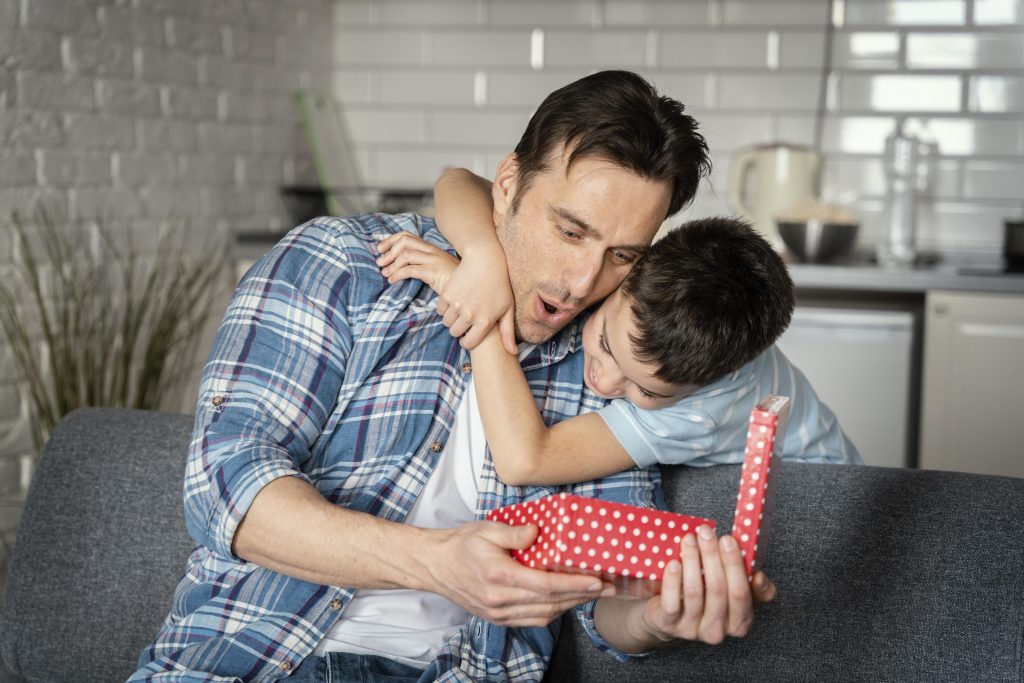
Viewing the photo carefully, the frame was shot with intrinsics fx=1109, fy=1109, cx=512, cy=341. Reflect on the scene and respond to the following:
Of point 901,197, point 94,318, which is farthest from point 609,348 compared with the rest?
point 901,197

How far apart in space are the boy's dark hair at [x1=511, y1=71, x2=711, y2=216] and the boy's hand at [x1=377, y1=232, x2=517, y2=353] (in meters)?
0.12

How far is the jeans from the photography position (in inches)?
55.6

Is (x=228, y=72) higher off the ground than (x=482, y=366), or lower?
higher

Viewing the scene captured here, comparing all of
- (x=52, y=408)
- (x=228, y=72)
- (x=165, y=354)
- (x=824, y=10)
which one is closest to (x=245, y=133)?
(x=228, y=72)

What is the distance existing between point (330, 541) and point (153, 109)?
2.02 metres

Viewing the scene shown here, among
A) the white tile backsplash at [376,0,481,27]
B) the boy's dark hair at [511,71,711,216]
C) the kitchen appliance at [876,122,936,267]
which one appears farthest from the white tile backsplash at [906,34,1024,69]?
the boy's dark hair at [511,71,711,216]

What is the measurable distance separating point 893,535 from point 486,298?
647 mm

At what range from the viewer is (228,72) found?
3.32 metres

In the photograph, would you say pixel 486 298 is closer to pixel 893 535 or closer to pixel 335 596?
pixel 335 596

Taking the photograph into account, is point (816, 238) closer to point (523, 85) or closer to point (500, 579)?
point (523, 85)

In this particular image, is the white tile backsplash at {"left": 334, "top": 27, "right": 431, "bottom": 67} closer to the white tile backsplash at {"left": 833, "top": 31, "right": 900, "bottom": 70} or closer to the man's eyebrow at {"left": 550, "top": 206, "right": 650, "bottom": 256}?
the white tile backsplash at {"left": 833, "top": 31, "right": 900, "bottom": 70}

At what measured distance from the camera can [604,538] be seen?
1.18m

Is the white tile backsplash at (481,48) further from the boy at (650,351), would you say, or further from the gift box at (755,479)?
the gift box at (755,479)

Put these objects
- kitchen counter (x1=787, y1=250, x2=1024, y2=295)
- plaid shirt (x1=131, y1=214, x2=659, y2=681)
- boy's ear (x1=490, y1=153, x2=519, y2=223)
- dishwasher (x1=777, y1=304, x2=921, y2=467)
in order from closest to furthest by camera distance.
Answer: plaid shirt (x1=131, y1=214, x2=659, y2=681), boy's ear (x1=490, y1=153, x2=519, y2=223), kitchen counter (x1=787, y1=250, x2=1024, y2=295), dishwasher (x1=777, y1=304, x2=921, y2=467)
